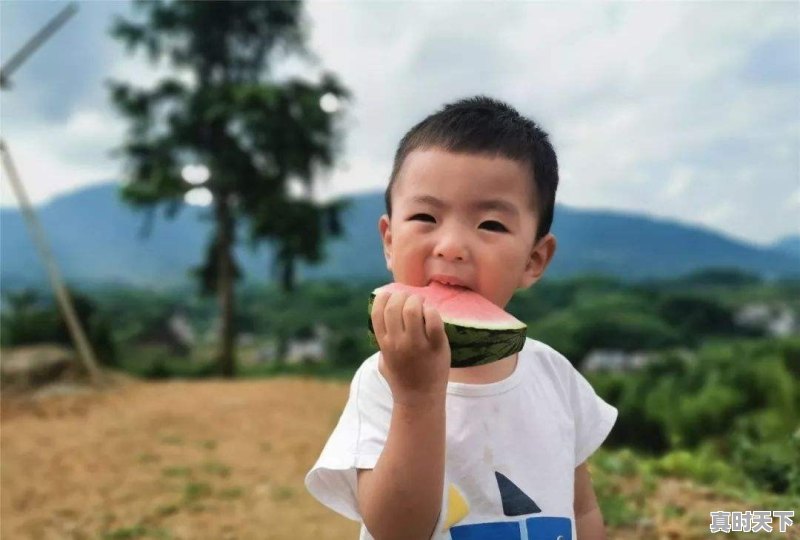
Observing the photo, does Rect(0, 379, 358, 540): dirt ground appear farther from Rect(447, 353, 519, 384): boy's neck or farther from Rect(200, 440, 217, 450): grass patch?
Rect(447, 353, 519, 384): boy's neck

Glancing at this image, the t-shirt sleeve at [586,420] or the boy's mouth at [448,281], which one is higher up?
the boy's mouth at [448,281]

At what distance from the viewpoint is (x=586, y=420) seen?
1517mm

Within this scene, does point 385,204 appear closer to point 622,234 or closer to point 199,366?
point 622,234

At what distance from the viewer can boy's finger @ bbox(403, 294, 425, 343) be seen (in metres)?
1.01

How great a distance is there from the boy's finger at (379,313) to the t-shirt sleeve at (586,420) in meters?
0.62

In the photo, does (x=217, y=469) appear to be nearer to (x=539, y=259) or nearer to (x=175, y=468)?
(x=175, y=468)

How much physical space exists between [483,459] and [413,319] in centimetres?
38

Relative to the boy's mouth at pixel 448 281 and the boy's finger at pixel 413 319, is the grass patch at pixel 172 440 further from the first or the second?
the boy's finger at pixel 413 319

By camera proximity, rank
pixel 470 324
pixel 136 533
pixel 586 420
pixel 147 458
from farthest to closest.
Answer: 1. pixel 147 458
2. pixel 136 533
3. pixel 586 420
4. pixel 470 324

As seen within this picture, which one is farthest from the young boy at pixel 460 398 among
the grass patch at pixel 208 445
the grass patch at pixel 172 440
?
the grass patch at pixel 172 440

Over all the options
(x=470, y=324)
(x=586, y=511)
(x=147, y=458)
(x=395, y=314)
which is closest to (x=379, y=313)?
(x=395, y=314)

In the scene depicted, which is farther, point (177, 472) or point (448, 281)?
point (177, 472)

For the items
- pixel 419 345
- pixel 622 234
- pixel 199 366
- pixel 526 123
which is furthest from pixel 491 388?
pixel 199 366

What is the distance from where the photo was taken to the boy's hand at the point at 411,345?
101 cm
